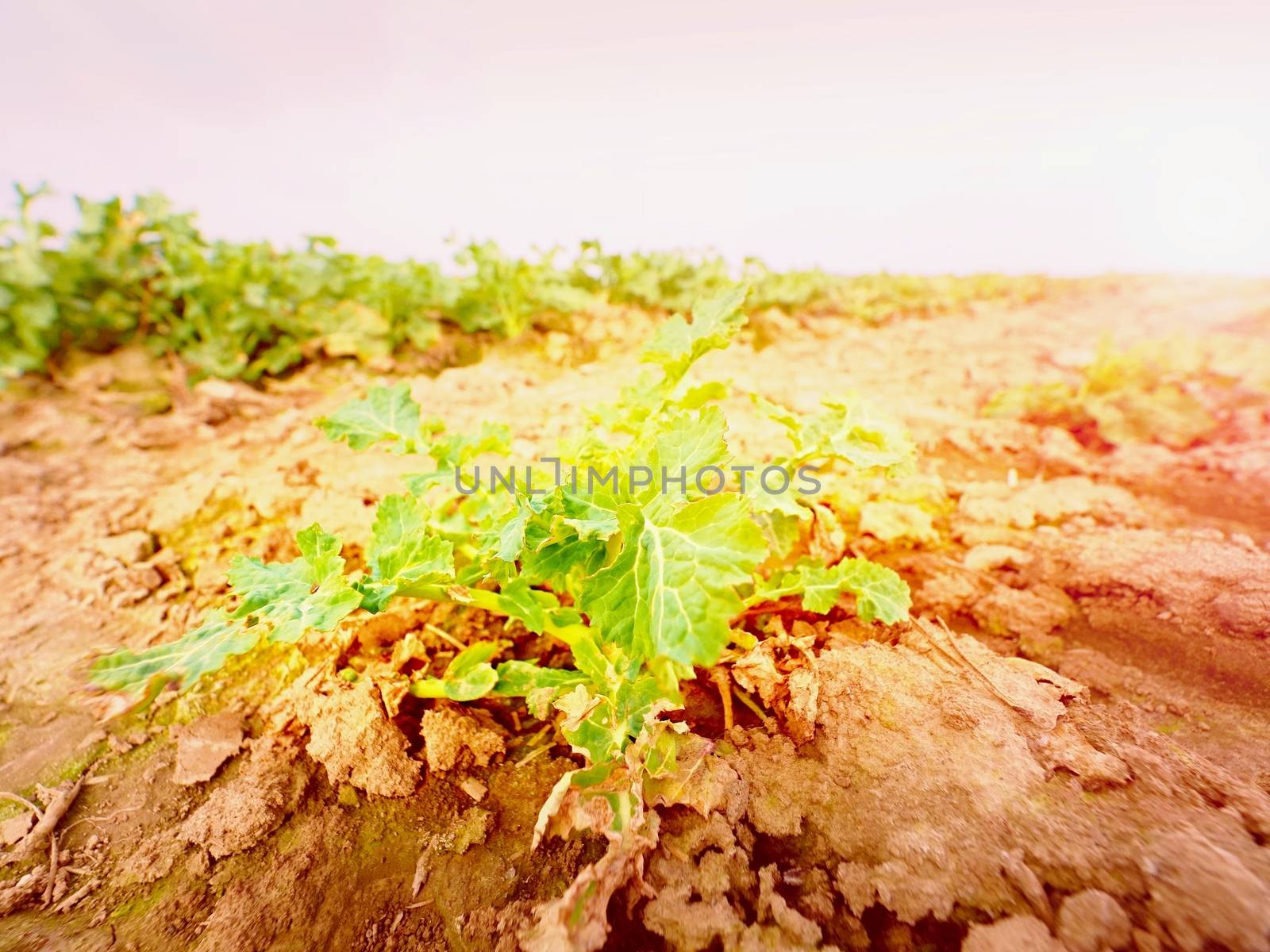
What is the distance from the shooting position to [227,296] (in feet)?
13.5

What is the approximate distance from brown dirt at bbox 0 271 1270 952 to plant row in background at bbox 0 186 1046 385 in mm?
1965

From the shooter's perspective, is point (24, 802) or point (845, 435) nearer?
point (24, 802)

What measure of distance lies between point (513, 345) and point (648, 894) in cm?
412

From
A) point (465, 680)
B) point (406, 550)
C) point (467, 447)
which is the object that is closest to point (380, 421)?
point (467, 447)

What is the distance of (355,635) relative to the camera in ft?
5.67

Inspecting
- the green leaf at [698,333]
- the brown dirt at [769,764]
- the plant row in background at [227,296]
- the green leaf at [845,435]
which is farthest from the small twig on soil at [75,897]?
the plant row in background at [227,296]

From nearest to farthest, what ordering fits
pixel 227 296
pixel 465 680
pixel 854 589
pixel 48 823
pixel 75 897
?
pixel 75 897
pixel 48 823
pixel 465 680
pixel 854 589
pixel 227 296

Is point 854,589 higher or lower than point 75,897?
higher

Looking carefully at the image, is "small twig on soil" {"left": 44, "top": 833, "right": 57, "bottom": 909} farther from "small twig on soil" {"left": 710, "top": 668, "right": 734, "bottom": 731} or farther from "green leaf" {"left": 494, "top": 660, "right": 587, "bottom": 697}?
"small twig on soil" {"left": 710, "top": 668, "right": 734, "bottom": 731}

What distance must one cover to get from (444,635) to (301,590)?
56cm

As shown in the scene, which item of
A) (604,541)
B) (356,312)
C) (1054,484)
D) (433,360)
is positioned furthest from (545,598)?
(356,312)

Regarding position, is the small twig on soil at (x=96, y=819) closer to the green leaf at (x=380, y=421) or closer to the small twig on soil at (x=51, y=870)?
the small twig on soil at (x=51, y=870)

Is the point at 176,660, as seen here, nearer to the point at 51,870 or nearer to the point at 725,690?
the point at 51,870

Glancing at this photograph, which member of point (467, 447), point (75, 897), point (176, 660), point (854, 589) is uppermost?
point (467, 447)
